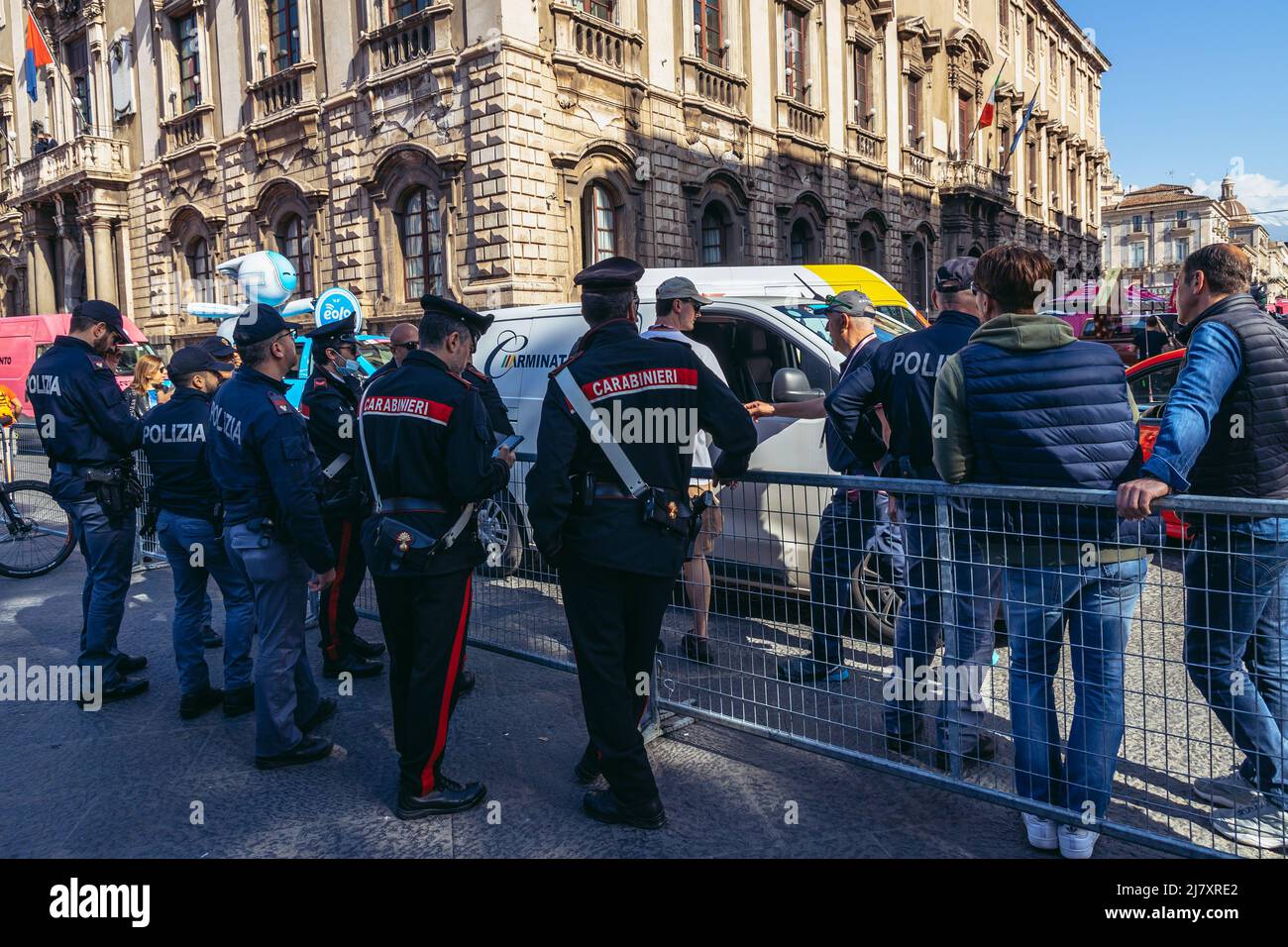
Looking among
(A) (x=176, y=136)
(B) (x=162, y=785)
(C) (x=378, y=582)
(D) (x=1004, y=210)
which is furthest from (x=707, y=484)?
(D) (x=1004, y=210)

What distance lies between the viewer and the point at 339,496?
534 cm

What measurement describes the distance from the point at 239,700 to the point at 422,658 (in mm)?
1735

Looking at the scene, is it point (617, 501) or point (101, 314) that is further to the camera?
point (101, 314)

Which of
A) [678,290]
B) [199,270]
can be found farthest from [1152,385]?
[199,270]

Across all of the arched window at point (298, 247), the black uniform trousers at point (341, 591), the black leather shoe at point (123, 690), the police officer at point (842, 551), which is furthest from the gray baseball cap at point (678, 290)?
the arched window at point (298, 247)

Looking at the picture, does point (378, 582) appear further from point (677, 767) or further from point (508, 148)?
point (508, 148)

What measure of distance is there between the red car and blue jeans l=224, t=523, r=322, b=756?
5689 mm

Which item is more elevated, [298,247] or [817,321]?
[298,247]

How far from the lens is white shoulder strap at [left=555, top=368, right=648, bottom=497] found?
11.1ft

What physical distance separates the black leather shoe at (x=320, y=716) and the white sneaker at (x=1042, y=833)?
3.18 m

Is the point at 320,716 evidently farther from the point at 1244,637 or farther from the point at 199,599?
the point at 1244,637

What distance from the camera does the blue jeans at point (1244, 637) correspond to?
310 cm

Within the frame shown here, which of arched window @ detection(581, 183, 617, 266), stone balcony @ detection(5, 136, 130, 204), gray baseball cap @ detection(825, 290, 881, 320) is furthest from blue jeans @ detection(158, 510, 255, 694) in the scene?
stone balcony @ detection(5, 136, 130, 204)
